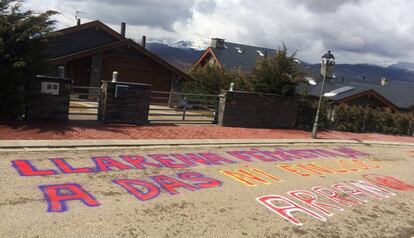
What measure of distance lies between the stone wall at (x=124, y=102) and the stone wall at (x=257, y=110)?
4237 millimetres

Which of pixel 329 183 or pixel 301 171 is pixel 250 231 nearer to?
pixel 329 183

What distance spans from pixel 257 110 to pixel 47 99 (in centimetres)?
957

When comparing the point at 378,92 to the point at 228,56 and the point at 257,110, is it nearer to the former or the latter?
the point at 228,56

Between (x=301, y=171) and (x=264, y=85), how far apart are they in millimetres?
8983

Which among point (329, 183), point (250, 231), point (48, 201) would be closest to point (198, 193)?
point (250, 231)

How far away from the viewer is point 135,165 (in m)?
9.54

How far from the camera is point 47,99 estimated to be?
1282 cm

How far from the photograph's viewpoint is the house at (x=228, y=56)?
44466mm

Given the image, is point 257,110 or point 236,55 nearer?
point 257,110

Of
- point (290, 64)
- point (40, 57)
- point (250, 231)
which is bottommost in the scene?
point (250, 231)

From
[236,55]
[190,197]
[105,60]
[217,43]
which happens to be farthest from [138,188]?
[236,55]

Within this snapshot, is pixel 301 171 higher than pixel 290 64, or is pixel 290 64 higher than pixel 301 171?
pixel 290 64

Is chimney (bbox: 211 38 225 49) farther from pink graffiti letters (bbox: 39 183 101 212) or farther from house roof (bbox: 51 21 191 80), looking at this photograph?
pink graffiti letters (bbox: 39 183 101 212)

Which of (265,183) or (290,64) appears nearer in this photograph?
(265,183)
